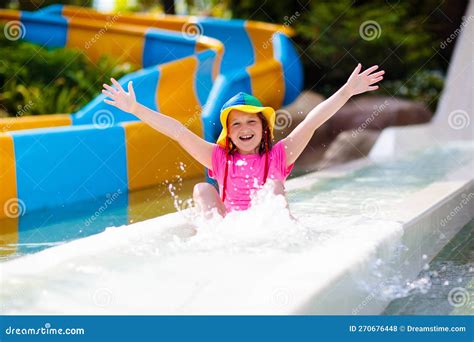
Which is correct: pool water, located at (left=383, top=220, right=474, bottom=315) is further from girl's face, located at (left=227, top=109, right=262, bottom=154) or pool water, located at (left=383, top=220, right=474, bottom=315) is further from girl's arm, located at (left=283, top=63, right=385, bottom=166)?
girl's face, located at (left=227, top=109, right=262, bottom=154)

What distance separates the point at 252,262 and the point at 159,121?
85 cm

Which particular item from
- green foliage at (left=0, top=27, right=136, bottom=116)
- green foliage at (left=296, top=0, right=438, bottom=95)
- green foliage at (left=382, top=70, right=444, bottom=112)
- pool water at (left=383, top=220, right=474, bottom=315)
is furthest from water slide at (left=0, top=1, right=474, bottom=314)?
green foliage at (left=382, top=70, right=444, bottom=112)

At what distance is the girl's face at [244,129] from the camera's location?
3418 millimetres

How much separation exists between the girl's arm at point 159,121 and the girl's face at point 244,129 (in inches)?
6.1

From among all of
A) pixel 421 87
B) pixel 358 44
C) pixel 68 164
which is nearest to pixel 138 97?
pixel 68 164

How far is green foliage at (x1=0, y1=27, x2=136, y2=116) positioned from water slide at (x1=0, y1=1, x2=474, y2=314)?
3833mm

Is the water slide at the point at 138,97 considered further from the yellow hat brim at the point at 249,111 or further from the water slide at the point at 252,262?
the yellow hat brim at the point at 249,111

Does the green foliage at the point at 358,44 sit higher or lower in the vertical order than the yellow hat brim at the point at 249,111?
higher

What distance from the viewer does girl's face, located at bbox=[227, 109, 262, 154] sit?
3.42 metres

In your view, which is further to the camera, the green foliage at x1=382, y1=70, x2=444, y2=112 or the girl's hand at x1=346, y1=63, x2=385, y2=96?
the green foliage at x1=382, y1=70, x2=444, y2=112

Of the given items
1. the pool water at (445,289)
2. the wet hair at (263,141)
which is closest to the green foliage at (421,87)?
the pool water at (445,289)
